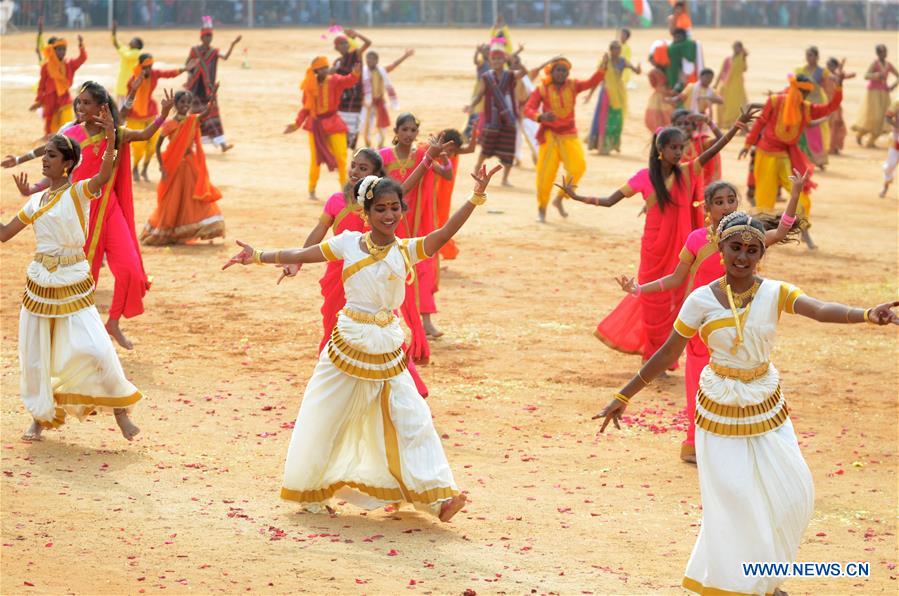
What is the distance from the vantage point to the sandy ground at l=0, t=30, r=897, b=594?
21.7 feet

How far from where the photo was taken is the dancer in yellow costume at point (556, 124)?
17188mm

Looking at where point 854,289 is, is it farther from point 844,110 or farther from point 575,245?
point 844,110

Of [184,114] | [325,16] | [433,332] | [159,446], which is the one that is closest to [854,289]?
Result: [433,332]

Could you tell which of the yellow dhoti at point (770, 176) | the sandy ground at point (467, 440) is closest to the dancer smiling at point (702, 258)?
the sandy ground at point (467, 440)

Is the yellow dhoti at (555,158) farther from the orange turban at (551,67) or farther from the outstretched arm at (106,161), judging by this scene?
the outstretched arm at (106,161)

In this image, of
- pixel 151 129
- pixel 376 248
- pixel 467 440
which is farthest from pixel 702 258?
pixel 151 129

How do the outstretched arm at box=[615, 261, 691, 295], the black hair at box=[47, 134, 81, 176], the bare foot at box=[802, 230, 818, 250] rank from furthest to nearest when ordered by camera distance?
1. the bare foot at box=[802, 230, 818, 250]
2. the black hair at box=[47, 134, 81, 176]
3. the outstretched arm at box=[615, 261, 691, 295]

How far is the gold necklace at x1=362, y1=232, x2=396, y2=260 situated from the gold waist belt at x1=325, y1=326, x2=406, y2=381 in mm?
450

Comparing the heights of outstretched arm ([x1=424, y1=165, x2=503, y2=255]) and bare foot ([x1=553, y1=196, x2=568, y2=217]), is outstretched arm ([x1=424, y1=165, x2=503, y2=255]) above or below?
above

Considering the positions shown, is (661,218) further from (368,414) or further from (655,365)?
(655,365)

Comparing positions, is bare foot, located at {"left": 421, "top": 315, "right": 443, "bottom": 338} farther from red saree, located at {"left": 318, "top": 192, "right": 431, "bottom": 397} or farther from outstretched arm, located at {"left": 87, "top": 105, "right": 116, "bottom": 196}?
outstretched arm, located at {"left": 87, "top": 105, "right": 116, "bottom": 196}

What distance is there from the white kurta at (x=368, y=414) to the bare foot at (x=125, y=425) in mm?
1530

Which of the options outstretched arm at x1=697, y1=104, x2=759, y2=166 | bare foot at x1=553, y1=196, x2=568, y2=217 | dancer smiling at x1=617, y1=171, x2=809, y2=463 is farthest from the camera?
bare foot at x1=553, y1=196, x2=568, y2=217

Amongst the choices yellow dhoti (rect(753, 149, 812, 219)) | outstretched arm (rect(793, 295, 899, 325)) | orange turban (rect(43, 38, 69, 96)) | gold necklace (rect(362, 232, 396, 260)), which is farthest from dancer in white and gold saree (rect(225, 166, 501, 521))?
orange turban (rect(43, 38, 69, 96))
